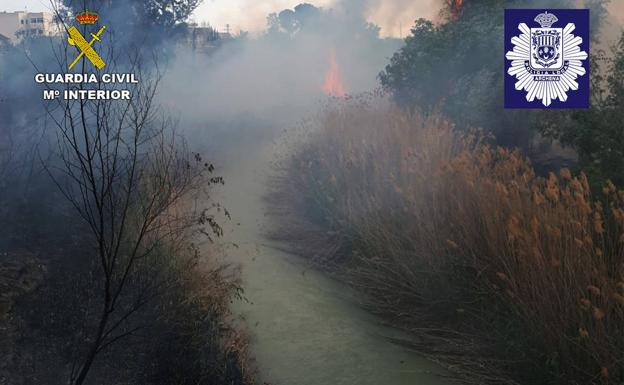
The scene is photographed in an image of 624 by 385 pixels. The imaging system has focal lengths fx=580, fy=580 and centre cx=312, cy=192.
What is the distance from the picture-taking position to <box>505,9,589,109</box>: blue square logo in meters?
7.40

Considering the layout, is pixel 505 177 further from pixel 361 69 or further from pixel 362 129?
pixel 361 69

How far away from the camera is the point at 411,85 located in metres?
11.7

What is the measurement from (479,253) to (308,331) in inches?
55.8

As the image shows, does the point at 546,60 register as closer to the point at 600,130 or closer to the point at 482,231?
the point at 600,130

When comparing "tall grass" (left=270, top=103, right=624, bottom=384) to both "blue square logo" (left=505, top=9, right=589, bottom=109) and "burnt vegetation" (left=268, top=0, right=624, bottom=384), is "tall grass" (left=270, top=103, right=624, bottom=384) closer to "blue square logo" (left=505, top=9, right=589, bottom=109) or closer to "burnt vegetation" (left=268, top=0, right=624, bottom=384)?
"burnt vegetation" (left=268, top=0, right=624, bottom=384)

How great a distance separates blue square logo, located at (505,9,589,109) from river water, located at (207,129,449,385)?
4108mm

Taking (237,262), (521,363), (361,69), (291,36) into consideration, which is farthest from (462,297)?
(291,36)

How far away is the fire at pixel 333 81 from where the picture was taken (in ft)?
86.6

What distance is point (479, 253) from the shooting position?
430 cm

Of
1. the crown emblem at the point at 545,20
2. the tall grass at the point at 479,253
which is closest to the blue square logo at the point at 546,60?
the crown emblem at the point at 545,20

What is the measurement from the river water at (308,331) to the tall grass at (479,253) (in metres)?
0.23

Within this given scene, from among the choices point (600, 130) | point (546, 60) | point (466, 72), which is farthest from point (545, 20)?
point (466, 72)

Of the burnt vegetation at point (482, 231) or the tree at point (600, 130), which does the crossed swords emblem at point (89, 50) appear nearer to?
the burnt vegetation at point (482, 231)

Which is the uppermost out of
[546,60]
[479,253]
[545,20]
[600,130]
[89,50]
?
[545,20]
